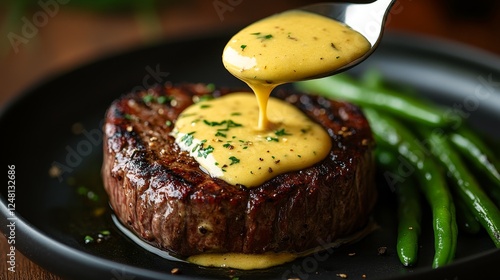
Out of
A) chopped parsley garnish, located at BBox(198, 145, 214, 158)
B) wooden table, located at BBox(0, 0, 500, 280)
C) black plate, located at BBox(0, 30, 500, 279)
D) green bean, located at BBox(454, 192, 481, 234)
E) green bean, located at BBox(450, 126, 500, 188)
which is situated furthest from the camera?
wooden table, located at BBox(0, 0, 500, 280)

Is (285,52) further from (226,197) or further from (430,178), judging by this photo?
(430,178)

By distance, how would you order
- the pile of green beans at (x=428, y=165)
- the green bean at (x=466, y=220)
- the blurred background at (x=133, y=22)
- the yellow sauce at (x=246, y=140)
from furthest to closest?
the blurred background at (x=133, y=22) → the green bean at (x=466, y=220) → the pile of green beans at (x=428, y=165) → the yellow sauce at (x=246, y=140)

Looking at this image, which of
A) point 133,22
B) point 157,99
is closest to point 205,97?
point 157,99

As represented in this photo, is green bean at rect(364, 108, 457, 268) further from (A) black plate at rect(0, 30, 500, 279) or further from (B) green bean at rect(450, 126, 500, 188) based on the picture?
(B) green bean at rect(450, 126, 500, 188)

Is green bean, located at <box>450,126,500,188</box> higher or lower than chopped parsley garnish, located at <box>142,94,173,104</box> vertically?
lower

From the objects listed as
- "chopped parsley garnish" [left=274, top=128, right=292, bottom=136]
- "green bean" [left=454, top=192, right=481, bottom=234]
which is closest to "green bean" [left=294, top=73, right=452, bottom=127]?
"green bean" [left=454, top=192, right=481, bottom=234]

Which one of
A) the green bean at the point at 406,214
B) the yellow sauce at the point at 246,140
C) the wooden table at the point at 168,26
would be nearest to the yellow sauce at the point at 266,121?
the yellow sauce at the point at 246,140

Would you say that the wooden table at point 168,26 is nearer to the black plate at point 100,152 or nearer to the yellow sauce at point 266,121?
the black plate at point 100,152
